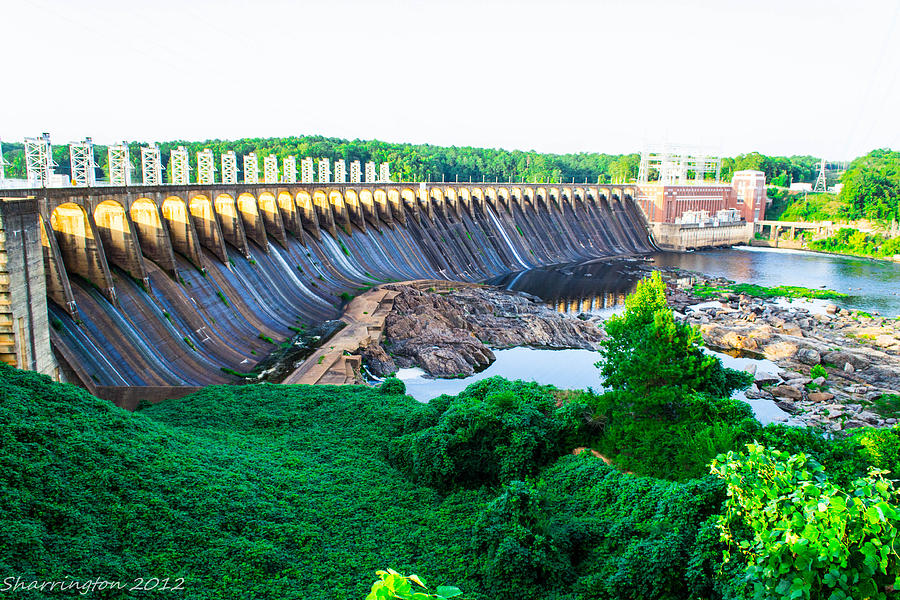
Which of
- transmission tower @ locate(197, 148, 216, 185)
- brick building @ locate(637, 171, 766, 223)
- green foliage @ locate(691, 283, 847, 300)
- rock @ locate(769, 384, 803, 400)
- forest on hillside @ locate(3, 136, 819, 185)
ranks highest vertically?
forest on hillside @ locate(3, 136, 819, 185)

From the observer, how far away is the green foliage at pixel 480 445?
57.4ft

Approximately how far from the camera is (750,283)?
6412cm

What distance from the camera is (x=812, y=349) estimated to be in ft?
128

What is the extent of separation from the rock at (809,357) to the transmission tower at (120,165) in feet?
117

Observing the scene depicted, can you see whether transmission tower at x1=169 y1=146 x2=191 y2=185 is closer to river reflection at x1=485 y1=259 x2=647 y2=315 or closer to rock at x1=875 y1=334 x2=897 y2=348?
river reflection at x1=485 y1=259 x2=647 y2=315

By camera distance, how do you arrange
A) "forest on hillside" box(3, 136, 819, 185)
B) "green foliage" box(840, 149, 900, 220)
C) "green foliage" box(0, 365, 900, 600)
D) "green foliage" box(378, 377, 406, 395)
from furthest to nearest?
"forest on hillside" box(3, 136, 819, 185), "green foliage" box(840, 149, 900, 220), "green foliage" box(378, 377, 406, 395), "green foliage" box(0, 365, 900, 600)

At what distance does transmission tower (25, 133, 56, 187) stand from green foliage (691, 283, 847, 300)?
157ft

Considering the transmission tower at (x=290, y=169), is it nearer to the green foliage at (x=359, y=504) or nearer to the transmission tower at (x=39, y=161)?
the transmission tower at (x=39, y=161)

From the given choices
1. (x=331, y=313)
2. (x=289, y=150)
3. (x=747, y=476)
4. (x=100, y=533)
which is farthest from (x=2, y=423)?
(x=289, y=150)

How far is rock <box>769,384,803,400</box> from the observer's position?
3259 cm

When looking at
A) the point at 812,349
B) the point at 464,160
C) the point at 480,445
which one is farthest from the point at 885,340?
the point at 464,160

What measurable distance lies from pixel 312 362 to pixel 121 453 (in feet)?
49.6

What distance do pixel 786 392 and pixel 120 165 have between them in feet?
109

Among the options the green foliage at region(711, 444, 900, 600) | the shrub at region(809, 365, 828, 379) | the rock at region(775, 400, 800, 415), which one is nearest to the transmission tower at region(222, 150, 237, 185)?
the rock at region(775, 400, 800, 415)
